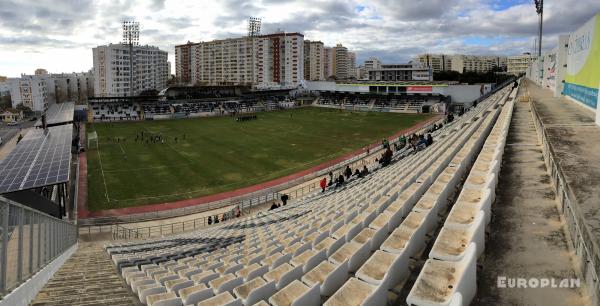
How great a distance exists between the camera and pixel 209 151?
42562mm

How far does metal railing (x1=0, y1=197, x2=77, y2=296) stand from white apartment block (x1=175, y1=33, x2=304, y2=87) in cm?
10586

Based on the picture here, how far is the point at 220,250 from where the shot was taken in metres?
12.3

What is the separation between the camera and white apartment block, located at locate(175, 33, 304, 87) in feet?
421

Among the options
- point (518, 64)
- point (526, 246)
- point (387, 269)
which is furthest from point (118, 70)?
point (518, 64)

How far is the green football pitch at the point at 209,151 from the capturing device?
1174 inches

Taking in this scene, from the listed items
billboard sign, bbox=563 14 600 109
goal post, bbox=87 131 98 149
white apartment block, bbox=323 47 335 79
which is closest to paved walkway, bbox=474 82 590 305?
billboard sign, bbox=563 14 600 109

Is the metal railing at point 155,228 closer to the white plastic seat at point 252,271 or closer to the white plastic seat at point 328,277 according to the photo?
the white plastic seat at point 252,271

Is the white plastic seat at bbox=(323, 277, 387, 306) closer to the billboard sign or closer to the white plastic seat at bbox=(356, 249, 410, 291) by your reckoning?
the white plastic seat at bbox=(356, 249, 410, 291)

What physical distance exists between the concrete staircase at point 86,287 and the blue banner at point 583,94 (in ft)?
62.9

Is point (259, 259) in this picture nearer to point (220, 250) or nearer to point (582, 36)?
point (220, 250)

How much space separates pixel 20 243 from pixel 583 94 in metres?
23.9

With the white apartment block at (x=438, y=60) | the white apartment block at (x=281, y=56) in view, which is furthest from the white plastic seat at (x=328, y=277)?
the white apartment block at (x=438, y=60)

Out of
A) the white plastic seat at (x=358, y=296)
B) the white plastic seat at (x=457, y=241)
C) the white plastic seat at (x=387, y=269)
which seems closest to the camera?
the white plastic seat at (x=358, y=296)

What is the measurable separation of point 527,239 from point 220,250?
29.0ft
